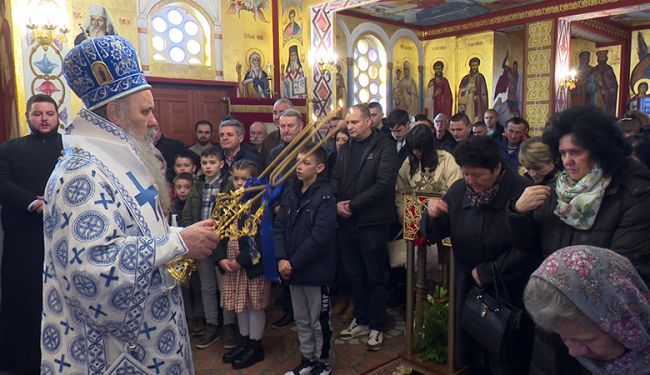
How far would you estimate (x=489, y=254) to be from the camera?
2.40 m

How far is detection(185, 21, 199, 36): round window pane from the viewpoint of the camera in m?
8.75

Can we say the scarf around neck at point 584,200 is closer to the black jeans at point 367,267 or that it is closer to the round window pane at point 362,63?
the black jeans at point 367,267

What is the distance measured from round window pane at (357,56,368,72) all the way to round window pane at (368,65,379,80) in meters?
0.14

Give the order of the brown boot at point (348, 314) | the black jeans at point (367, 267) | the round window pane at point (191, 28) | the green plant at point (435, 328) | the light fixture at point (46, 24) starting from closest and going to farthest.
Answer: the green plant at point (435, 328) < the black jeans at point (367, 267) < the brown boot at point (348, 314) < the light fixture at point (46, 24) < the round window pane at point (191, 28)

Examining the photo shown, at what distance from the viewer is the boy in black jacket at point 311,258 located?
312 centimetres

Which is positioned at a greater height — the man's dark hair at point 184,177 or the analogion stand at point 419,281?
the man's dark hair at point 184,177

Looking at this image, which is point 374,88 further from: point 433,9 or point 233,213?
point 233,213

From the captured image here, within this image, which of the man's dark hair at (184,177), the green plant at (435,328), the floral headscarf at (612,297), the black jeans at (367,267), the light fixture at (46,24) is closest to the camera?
the floral headscarf at (612,297)

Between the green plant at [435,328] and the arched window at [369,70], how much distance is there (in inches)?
306

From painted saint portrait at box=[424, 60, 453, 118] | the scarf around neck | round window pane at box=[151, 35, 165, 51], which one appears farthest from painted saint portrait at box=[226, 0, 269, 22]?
the scarf around neck

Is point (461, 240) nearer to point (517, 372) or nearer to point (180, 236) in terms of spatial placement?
point (517, 372)

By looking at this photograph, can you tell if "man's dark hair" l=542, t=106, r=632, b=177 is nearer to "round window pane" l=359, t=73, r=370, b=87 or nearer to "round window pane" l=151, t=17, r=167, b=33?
"round window pane" l=151, t=17, r=167, b=33

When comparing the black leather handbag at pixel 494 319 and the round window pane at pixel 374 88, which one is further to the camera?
the round window pane at pixel 374 88

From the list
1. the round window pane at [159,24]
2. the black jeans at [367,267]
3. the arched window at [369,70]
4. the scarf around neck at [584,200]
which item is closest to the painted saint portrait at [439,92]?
the arched window at [369,70]
